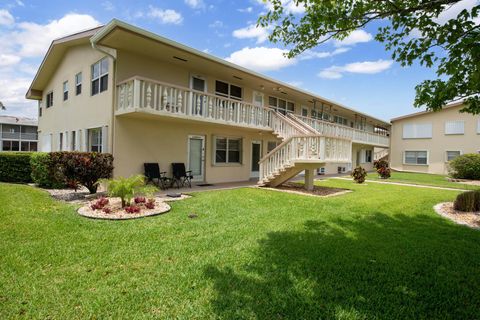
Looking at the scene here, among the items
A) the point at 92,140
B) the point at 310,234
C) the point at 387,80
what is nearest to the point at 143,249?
the point at 310,234

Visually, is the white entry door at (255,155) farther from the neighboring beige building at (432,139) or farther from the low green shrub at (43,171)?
the neighboring beige building at (432,139)

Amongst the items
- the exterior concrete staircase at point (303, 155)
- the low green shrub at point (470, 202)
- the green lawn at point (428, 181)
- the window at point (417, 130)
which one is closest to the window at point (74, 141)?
the exterior concrete staircase at point (303, 155)

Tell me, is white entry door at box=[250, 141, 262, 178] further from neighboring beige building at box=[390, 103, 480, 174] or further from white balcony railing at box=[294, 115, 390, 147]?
neighboring beige building at box=[390, 103, 480, 174]

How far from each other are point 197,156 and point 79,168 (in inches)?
210

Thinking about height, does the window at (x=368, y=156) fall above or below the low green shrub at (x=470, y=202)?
above

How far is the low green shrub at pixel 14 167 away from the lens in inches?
472

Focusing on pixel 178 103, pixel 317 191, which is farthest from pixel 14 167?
pixel 317 191

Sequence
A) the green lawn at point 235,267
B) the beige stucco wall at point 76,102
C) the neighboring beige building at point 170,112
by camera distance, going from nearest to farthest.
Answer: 1. the green lawn at point 235,267
2. the neighboring beige building at point 170,112
3. the beige stucco wall at point 76,102

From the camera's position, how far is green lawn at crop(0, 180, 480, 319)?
2861 millimetres

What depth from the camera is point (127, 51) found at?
1030 centimetres

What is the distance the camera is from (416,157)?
1102 inches

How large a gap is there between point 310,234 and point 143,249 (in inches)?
123

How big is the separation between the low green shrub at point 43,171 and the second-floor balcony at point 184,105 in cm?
297

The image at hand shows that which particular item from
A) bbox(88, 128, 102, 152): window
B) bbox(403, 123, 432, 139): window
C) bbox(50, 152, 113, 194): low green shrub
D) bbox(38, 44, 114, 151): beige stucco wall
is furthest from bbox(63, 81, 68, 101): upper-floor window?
bbox(403, 123, 432, 139): window
